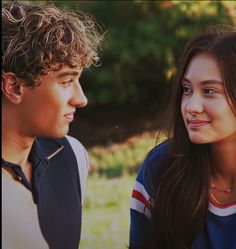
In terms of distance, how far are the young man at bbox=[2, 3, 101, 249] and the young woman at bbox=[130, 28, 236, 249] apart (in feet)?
1.57

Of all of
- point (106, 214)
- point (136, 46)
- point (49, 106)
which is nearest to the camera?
point (49, 106)

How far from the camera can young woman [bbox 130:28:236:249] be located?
8.32 feet

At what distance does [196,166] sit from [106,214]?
8.78 feet

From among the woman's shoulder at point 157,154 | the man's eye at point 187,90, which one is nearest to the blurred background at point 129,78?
the woman's shoulder at point 157,154

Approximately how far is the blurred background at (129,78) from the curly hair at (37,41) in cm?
456

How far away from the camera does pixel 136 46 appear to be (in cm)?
912

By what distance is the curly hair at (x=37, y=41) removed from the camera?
2.13 meters

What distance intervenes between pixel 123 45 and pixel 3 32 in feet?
23.1

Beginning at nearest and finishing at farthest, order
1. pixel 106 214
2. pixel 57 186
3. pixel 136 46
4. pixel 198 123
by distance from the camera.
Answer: pixel 57 186 → pixel 198 123 → pixel 106 214 → pixel 136 46

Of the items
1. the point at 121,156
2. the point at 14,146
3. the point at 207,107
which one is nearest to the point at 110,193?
the point at 121,156

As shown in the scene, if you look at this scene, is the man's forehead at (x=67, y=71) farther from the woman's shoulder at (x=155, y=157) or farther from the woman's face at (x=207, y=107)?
the woman's shoulder at (x=155, y=157)

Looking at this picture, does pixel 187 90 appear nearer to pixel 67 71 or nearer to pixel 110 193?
pixel 67 71

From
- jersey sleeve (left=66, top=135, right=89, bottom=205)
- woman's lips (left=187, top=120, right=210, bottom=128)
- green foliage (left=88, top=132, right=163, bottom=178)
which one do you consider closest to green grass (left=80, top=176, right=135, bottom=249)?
green foliage (left=88, top=132, right=163, bottom=178)

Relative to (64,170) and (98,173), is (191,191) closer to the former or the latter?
(64,170)
